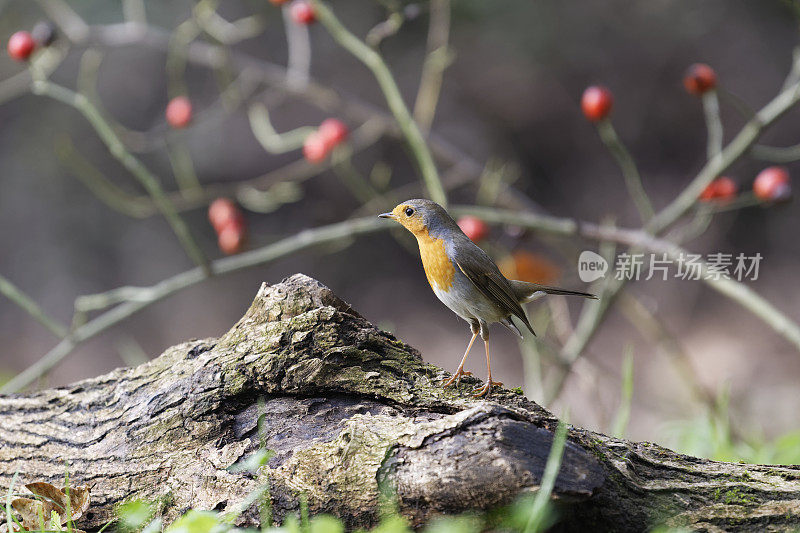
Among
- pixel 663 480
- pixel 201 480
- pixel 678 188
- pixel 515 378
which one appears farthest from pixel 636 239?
pixel 678 188

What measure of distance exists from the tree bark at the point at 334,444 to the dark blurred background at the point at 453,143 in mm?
3739

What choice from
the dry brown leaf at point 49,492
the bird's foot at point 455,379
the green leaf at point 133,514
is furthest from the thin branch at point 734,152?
the dry brown leaf at point 49,492

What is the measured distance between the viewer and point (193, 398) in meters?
1.85

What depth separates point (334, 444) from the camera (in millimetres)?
1646

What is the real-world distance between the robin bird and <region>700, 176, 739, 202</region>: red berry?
4.50 feet

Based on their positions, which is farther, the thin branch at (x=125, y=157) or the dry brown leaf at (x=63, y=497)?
the thin branch at (x=125, y=157)

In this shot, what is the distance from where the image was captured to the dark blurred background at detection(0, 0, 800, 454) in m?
5.77

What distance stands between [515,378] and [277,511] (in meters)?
3.92

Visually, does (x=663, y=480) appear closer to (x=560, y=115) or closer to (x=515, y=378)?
(x=515, y=378)

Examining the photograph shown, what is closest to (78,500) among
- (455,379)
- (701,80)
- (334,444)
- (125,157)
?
(334,444)

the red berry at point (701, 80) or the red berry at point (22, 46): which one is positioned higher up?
the red berry at point (701, 80)

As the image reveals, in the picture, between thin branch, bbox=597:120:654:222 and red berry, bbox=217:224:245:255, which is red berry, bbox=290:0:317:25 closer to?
red berry, bbox=217:224:245:255

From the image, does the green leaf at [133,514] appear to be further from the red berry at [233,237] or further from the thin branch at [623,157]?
the thin branch at [623,157]

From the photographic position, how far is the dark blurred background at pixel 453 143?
5773 mm
